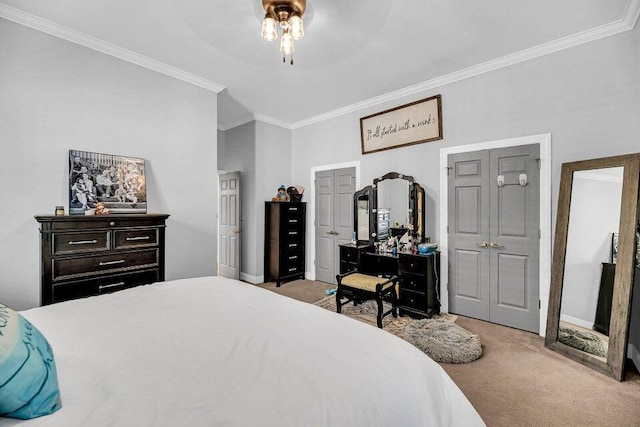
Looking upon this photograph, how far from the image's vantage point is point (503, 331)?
119 inches

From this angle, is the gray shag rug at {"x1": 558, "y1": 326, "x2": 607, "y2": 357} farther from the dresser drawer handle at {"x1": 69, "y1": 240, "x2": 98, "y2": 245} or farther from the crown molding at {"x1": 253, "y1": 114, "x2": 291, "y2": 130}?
the crown molding at {"x1": 253, "y1": 114, "x2": 291, "y2": 130}

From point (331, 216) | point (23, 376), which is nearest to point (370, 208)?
point (331, 216)

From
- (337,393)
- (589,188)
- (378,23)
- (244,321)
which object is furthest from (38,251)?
(589,188)

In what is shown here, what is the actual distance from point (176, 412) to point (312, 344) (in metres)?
0.49

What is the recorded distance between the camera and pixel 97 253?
2334mm

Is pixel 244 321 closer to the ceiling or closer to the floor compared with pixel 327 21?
closer to the floor

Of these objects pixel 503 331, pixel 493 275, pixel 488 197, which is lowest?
pixel 503 331

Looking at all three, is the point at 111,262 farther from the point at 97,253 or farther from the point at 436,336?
the point at 436,336

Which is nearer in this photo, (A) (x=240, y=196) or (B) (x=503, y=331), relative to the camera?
(B) (x=503, y=331)

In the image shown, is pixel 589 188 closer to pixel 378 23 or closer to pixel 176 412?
pixel 378 23

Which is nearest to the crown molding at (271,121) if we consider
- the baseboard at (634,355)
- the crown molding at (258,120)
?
the crown molding at (258,120)

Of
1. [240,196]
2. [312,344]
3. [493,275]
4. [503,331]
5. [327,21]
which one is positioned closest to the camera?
[312,344]

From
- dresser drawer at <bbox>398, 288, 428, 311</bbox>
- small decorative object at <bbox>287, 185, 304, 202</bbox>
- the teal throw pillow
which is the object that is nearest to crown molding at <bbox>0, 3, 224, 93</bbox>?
small decorative object at <bbox>287, 185, 304, 202</bbox>

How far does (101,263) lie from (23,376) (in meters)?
1.94
